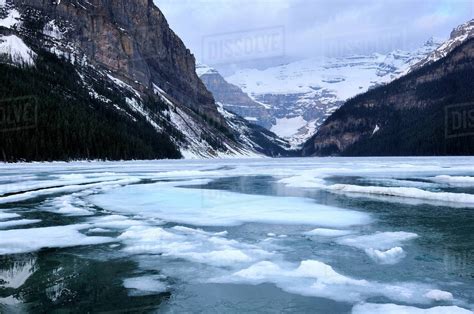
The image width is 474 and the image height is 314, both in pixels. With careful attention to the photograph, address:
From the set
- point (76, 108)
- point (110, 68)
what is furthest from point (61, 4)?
point (76, 108)

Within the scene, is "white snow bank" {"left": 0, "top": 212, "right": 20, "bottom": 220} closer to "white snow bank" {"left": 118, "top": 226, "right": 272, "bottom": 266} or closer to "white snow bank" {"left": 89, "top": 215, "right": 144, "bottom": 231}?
"white snow bank" {"left": 89, "top": 215, "right": 144, "bottom": 231}

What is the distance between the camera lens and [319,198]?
2456 centimetres

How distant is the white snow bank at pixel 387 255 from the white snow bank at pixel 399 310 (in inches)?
123

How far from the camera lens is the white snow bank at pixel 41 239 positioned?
1241 cm

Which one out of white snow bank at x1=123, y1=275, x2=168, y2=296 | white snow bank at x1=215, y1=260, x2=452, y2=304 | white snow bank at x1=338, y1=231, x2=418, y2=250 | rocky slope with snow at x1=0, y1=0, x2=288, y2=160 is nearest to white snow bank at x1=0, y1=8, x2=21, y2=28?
rocky slope with snow at x1=0, y1=0, x2=288, y2=160

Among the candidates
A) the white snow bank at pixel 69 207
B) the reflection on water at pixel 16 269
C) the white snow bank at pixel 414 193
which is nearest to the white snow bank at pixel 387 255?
the reflection on water at pixel 16 269

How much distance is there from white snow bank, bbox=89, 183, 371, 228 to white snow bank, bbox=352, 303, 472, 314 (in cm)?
812

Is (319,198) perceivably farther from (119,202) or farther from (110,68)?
(110,68)

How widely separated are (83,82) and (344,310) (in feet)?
550

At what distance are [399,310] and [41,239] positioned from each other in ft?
34.4

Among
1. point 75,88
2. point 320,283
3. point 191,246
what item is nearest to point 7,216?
point 191,246

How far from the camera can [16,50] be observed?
489 feet

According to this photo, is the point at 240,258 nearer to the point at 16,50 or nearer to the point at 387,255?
the point at 387,255

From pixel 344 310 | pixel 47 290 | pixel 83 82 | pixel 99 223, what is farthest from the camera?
pixel 83 82
